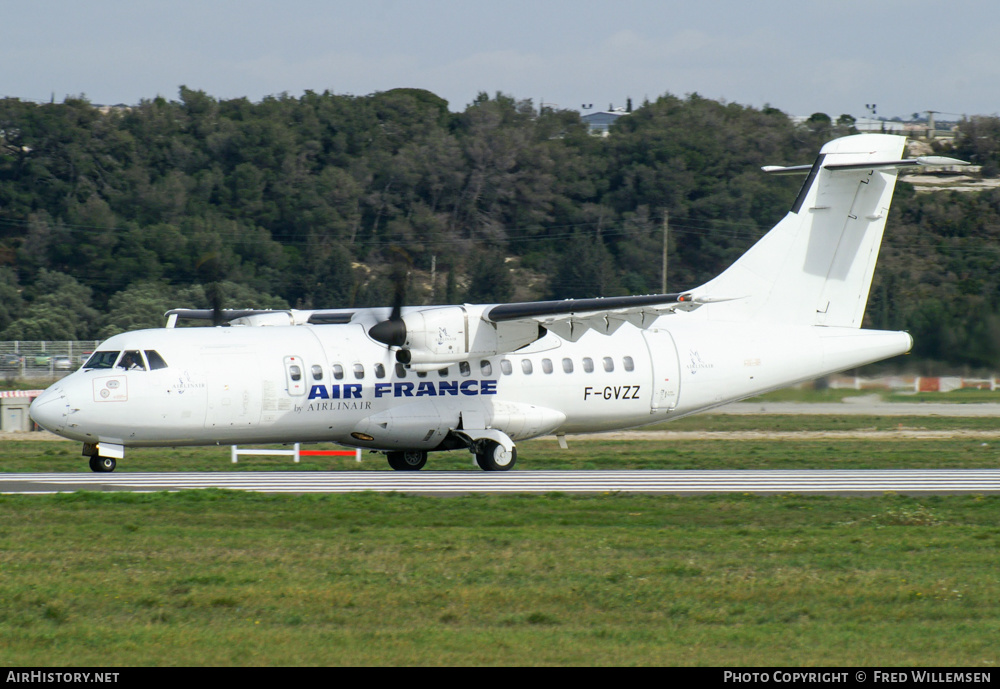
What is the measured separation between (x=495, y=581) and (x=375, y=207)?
206 feet

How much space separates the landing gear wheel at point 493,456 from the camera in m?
20.5

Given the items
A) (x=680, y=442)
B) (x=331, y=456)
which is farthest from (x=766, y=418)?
(x=331, y=456)

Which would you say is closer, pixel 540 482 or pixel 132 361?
pixel 540 482

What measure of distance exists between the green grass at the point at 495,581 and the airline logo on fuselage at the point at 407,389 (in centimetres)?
440

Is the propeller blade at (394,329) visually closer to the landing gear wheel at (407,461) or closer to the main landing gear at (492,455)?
the main landing gear at (492,455)

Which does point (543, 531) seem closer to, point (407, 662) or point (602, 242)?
point (407, 662)

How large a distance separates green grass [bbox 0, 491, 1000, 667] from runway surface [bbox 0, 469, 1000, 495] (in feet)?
4.54

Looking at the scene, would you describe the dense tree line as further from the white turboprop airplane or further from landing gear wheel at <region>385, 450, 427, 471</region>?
the white turboprop airplane

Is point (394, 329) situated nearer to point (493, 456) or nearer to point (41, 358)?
point (493, 456)

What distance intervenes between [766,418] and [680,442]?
10898 mm

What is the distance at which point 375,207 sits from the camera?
7131 centimetres

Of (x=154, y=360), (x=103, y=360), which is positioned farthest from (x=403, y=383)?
(x=103, y=360)

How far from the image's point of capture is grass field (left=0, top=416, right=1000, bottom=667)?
770 cm

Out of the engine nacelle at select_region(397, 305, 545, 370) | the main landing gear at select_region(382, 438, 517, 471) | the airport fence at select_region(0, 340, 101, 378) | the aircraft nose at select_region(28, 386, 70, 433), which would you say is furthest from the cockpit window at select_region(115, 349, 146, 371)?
the airport fence at select_region(0, 340, 101, 378)
